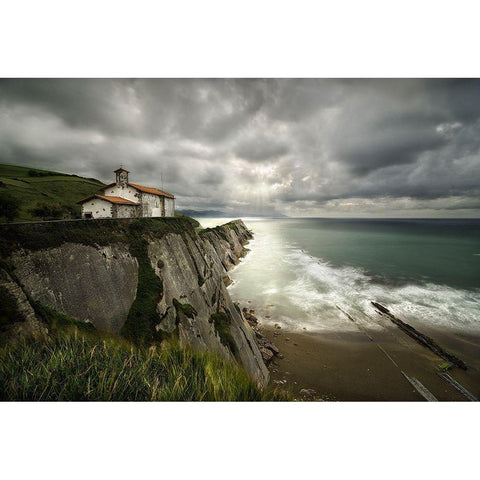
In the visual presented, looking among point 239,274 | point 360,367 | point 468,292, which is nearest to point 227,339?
point 360,367

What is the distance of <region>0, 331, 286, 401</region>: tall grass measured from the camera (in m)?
3.26

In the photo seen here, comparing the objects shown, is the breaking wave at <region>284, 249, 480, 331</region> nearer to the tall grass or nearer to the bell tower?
the tall grass

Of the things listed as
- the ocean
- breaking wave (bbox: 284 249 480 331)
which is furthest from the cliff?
breaking wave (bbox: 284 249 480 331)

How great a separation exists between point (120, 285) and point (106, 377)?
19.7 ft

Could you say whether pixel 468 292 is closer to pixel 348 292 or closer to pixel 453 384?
pixel 348 292

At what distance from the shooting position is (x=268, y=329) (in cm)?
1870

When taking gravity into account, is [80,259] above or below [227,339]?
above

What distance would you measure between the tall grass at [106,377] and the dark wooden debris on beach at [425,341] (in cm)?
1982

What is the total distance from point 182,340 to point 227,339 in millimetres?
3177

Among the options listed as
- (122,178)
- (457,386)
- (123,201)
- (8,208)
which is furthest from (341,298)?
(8,208)

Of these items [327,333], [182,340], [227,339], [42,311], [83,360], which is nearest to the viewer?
[83,360]

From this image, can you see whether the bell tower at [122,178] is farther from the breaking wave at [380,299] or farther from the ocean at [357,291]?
the breaking wave at [380,299]

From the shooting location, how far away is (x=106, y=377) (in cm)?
350

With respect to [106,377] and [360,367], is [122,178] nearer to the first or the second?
[106,377]
